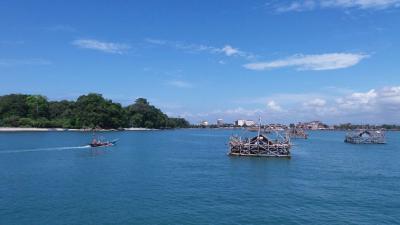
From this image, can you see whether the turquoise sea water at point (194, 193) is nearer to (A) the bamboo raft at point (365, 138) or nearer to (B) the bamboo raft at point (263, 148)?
(B) the bamboo raft at point (263, 148)

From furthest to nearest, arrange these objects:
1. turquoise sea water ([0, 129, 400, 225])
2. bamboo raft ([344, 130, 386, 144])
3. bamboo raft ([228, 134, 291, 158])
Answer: bamboo raft ([344, 130, 386, 144]) < bamboo raft ([228, 134, 291, 158]) < turquoise sea water ([0, 129, 400, 225])

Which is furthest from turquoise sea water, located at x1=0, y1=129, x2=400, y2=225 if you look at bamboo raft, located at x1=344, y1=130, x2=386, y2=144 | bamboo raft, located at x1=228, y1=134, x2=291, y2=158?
bamboo raft, located at x1=344, y1=130, x2=386, y2=144

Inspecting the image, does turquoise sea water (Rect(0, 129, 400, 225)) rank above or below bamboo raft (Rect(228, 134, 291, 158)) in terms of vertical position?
below

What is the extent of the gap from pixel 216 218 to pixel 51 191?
20856 mm

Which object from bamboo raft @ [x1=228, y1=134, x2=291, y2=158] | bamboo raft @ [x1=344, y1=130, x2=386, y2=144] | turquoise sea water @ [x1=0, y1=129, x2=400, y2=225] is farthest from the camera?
bamboo raft @ [x1=344, y1=130, x2=386, y2=144]

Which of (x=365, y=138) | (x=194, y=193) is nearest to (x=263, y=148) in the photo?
(x=194, y=193)

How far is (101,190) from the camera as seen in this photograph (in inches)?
1922

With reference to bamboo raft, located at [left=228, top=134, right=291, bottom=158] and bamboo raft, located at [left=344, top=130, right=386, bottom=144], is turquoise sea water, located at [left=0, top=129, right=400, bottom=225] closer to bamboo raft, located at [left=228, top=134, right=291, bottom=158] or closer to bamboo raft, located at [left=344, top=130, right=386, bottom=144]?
bamboo raft, located at [left=228, top=134, right=291, bottom=158]

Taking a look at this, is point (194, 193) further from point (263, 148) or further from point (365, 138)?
point (365, 138)

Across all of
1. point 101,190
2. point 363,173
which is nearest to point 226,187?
point 101,190

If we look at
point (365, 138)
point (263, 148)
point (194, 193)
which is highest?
point (365, 138)

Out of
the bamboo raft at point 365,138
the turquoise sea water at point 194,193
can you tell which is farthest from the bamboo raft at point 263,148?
the bamboo raft at point 365,138

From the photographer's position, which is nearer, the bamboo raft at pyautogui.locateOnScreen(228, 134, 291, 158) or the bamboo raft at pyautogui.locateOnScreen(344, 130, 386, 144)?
the bamboo raft at pyautogui.locateOnScreen(228, 134, 291, 158)

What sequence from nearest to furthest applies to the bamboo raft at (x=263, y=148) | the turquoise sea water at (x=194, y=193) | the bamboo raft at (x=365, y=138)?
the turquoise sea water at (x=194, y=193), the bamboo raft at (x=263, y=148), the bamboo raft at (x=365, y=138)
